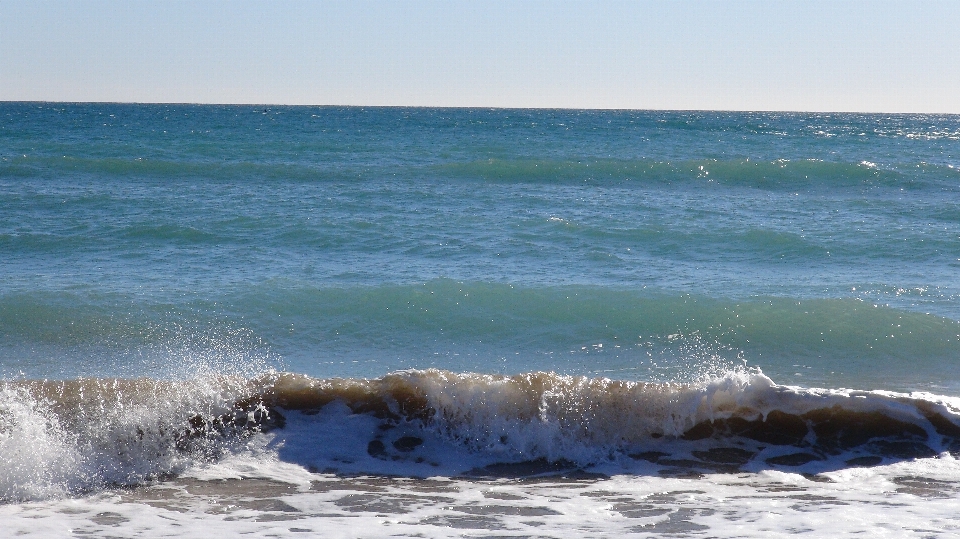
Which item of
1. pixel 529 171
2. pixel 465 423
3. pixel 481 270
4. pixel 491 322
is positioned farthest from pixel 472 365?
pixel 529 171

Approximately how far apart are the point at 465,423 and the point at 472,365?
1.65 m

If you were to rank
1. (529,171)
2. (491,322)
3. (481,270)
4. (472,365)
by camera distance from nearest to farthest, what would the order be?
(472,365)
(491,322)
(481,270)
(529,171)

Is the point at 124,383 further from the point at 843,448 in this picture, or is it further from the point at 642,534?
the point at 843,448

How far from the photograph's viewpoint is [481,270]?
1037cm

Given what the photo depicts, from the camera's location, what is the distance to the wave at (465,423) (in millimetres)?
5227

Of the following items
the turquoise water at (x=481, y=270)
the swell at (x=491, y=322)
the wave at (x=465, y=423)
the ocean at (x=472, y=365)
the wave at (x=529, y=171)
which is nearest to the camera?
the ocean at (x=472, y=365)

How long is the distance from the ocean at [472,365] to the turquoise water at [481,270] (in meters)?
0.06

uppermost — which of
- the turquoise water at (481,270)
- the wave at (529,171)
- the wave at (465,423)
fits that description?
the wave at (529,171)

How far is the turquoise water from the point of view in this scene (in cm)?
748

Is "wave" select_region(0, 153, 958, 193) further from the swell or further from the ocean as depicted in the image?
the swell

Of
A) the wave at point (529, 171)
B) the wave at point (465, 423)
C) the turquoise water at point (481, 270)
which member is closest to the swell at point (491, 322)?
the turquoise water at point (481, 270)

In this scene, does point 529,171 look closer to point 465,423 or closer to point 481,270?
point 481,270

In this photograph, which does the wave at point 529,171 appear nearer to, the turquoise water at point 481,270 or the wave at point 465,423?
the turquoise water at point 481,270

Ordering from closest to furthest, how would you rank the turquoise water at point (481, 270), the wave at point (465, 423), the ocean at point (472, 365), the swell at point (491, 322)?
the ocean at point (472, 365) → the wave at point (465, 423) → the turquoise water at point (481, 270) → the swell at point (491, 322)
